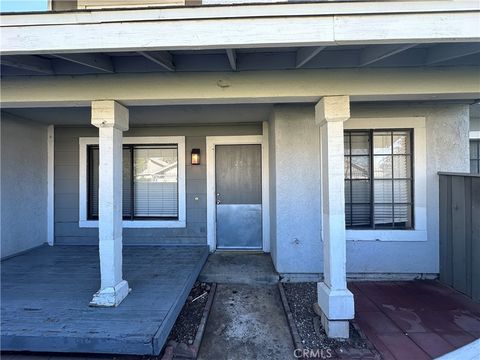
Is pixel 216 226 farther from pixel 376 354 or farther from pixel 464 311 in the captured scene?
pixel 464 311

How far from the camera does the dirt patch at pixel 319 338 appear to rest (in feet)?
7.75

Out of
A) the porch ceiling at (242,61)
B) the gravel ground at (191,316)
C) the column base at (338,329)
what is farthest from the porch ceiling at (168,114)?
the column base at (338,329)

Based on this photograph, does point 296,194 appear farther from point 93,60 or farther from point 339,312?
point 93,60

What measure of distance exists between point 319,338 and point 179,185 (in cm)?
332

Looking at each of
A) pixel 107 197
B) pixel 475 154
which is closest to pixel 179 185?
pixel 107 197

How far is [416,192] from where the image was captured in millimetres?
3863

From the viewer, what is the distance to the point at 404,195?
398cm

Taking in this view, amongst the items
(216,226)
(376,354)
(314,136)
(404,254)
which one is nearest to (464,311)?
(404,254)

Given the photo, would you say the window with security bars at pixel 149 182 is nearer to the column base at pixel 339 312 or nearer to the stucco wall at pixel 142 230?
the stucco wall at pixel 142 230

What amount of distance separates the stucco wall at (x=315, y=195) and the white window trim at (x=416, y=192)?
6cm

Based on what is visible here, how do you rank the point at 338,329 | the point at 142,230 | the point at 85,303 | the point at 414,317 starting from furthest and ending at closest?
the point at 142,230 → the point at 414,317 → the point at 85,303 → the point at 338,329

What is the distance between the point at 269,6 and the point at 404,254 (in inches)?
144

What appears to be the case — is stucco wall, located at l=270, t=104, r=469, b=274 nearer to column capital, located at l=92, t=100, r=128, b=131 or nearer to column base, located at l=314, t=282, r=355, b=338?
column base, located at l=314, t=282, r=355, b=338

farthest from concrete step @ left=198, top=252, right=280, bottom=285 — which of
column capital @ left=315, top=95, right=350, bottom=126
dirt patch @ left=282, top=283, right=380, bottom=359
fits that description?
column capital @ left=315, top=95, right=350, bottom=126
